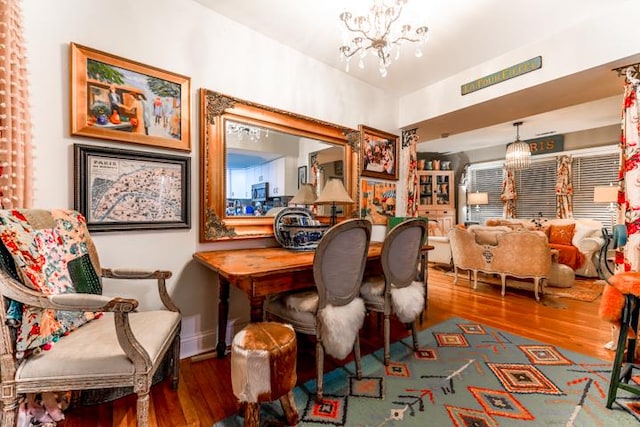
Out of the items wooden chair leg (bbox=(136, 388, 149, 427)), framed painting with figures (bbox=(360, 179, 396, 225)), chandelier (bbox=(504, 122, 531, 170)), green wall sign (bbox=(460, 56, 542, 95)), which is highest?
green wall sign (bbox=(460, 56, 542, 95))

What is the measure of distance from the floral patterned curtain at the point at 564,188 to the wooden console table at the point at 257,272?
5692 mm

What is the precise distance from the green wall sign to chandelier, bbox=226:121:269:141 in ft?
7.45

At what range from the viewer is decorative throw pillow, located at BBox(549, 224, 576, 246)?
16.4ft

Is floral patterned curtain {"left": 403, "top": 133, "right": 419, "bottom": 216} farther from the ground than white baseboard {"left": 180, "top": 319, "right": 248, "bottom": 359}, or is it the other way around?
floral patterned curtain {"left": 403, "top": 133, "right": 419, "bottom": 216}

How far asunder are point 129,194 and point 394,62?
2.72 m

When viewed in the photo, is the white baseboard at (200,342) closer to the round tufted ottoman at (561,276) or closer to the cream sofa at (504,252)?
the cream sofa at (504,252)

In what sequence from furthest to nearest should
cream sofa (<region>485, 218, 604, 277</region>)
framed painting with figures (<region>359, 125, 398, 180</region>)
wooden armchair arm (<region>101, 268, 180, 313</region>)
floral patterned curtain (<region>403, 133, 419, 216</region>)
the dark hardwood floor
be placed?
cream sofa (<region>485, 218, 604, 277</region>) → floral patterned curtain (<region>403, 133, 419, 216</region>) → framed painting with figures (<region>359, 125, 398, 180</region>) → wooden armchair arm (<region>101, 268, 180, 313</region>) → the dark hardwood floor

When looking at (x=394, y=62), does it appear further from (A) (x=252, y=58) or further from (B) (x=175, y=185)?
(B) (x=175, y=185)

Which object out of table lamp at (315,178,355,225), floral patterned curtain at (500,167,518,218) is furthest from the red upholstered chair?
floral patterned curtain at (500,167,518,218)

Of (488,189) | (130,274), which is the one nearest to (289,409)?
(130,274)

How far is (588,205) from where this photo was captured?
18.4 ft

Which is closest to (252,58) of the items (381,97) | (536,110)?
(381,97)

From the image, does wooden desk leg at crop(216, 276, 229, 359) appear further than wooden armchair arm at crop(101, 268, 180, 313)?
Yes

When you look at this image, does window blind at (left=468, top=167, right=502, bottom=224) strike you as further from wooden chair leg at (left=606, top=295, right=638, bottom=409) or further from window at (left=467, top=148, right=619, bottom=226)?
wooden chair leg at (left=606, top=295, right=638, bottom=409)
